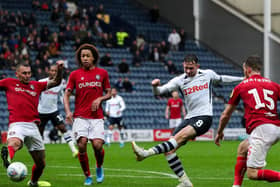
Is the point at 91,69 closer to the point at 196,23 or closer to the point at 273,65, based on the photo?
the point at 273,65

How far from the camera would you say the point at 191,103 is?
38.1 ft

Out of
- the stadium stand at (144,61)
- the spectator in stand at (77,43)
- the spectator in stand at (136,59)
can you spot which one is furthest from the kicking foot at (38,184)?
the spectator in stand at (136,59)

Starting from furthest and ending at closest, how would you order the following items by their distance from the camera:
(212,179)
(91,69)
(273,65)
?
(273,65) < (212,179) < (91,69)

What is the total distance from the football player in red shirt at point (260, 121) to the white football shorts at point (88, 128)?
11.2 feet

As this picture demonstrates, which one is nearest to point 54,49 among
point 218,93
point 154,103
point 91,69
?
point 154,103

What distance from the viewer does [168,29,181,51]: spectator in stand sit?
4278 cm

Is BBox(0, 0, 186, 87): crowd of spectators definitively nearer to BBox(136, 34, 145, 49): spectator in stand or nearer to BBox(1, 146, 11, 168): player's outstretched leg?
BBox(136, 34, 145, 49): spectator in stand

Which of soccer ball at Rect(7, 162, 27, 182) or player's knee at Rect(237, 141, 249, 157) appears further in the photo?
soccer ball at Rect(7, 162, 27, 182)

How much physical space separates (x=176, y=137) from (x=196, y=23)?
110 feet

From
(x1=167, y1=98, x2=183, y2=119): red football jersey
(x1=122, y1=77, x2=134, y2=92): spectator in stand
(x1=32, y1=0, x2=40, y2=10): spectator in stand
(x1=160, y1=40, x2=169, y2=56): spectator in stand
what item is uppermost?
(x1=32, y1=0, x2=40, y2=10): spectator in stand

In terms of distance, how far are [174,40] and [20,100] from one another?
104 feet

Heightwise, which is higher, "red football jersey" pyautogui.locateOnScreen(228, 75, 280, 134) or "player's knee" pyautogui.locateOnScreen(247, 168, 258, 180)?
"red football jersey" pyautogui.locateOnScreen(228, 75, 280, 134)

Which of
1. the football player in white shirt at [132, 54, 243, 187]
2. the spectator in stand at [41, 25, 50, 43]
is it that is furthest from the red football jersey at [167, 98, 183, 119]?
the football player in white shirt at [132, 54, 243, 187]

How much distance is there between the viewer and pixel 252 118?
31.8 feet
